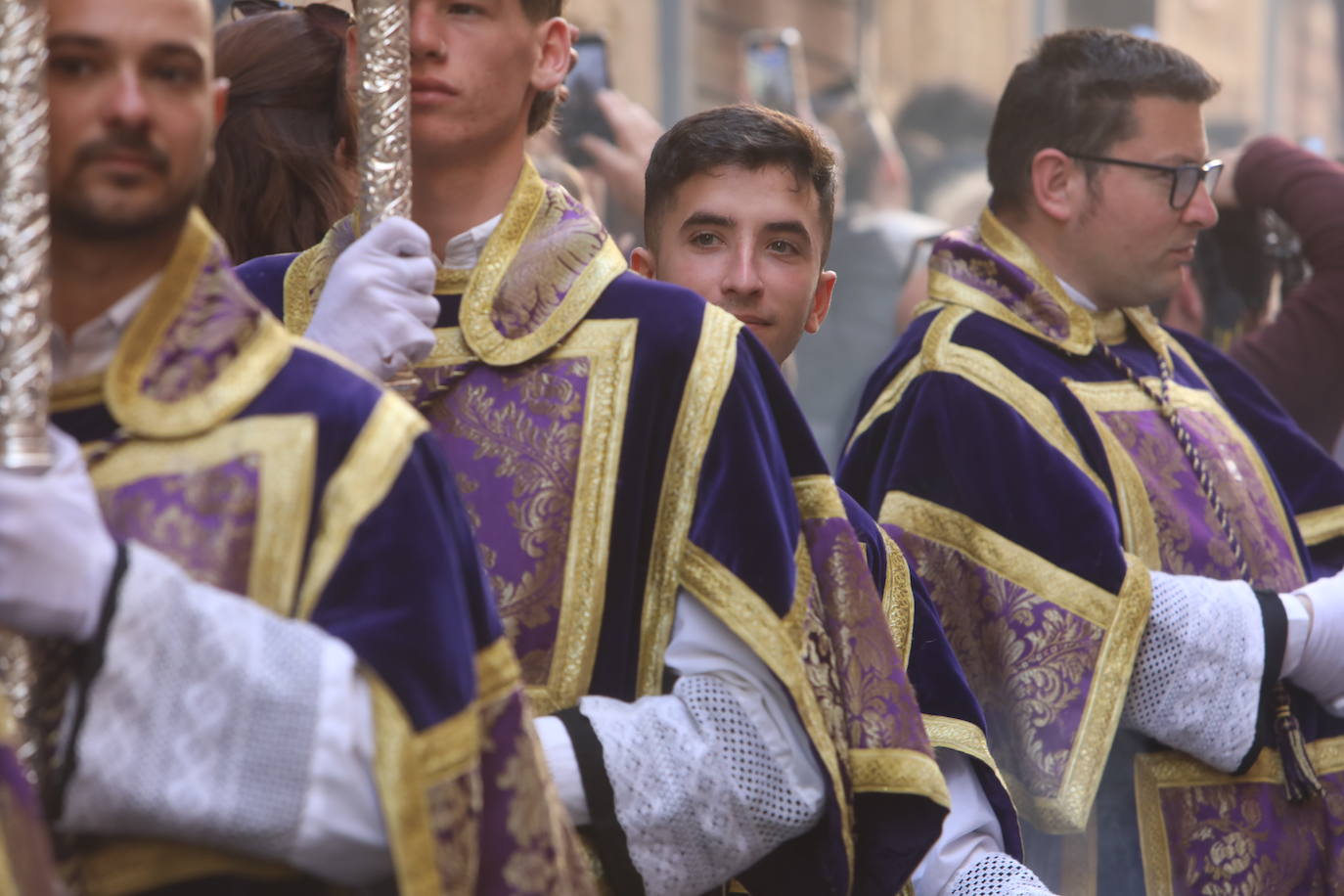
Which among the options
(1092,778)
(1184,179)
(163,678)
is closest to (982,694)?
(1092,778)

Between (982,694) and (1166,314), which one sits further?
(1166,314)

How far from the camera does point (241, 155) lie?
139 inches

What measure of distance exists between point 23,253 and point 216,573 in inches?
12.8

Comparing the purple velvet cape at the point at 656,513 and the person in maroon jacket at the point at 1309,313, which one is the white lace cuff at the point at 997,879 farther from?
the person in maroon jacket at the point at 1309,313

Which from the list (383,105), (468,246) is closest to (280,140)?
(468,246)

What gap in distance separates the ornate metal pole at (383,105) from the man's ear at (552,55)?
290 millimetres

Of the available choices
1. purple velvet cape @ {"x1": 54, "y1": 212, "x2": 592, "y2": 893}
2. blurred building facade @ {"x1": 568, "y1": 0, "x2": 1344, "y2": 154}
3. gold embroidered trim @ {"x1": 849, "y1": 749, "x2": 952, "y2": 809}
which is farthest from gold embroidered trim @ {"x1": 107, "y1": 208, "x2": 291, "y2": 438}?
blurred building facade @ {"x1": 568, "y1": 0, "x2": 1344, "y2": 154}

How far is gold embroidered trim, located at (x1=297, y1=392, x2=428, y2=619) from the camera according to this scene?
1.92 m

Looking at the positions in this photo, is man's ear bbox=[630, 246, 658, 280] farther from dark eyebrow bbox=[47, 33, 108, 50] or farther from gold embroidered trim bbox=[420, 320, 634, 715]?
dark eyebrow bbox=[47, 33, 108, 50]

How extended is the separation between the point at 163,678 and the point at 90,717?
0.22ft

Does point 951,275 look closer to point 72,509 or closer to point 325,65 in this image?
point 325,65

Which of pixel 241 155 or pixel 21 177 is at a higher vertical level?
pixel 21 177

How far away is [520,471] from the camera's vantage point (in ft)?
8.66

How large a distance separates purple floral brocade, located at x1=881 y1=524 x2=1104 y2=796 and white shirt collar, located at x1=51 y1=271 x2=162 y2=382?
6.64ft
